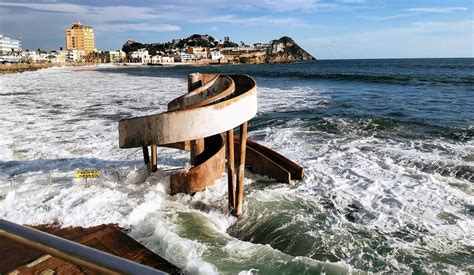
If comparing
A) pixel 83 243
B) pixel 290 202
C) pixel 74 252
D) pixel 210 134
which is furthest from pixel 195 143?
pixel 74 252

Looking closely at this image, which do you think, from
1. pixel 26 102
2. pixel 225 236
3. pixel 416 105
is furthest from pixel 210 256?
pixel 26 102

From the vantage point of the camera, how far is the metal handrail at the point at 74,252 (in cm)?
145

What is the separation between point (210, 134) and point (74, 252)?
4.90m

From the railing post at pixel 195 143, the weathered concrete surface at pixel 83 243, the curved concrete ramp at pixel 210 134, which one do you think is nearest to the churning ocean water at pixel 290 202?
the weathered concrete surface at pixel 83 243

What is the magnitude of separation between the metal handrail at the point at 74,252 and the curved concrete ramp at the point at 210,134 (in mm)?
4401

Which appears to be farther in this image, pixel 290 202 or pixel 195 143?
pixel 195 143

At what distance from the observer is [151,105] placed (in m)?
25.6

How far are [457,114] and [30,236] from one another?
76.0 feet

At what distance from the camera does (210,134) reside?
6418 millimetres

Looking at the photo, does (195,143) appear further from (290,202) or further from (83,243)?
(83,243)

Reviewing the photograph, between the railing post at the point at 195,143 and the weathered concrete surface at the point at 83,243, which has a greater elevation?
the railing post at the point at 195,143

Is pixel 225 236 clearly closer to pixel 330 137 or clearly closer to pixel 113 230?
pixel 113 230

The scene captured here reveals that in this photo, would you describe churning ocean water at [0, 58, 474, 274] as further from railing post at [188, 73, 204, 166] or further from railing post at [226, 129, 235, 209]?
railing post at [188, 73, 204, 166]

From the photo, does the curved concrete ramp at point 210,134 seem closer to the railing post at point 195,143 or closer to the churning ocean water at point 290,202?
the railing post at point 195,143
